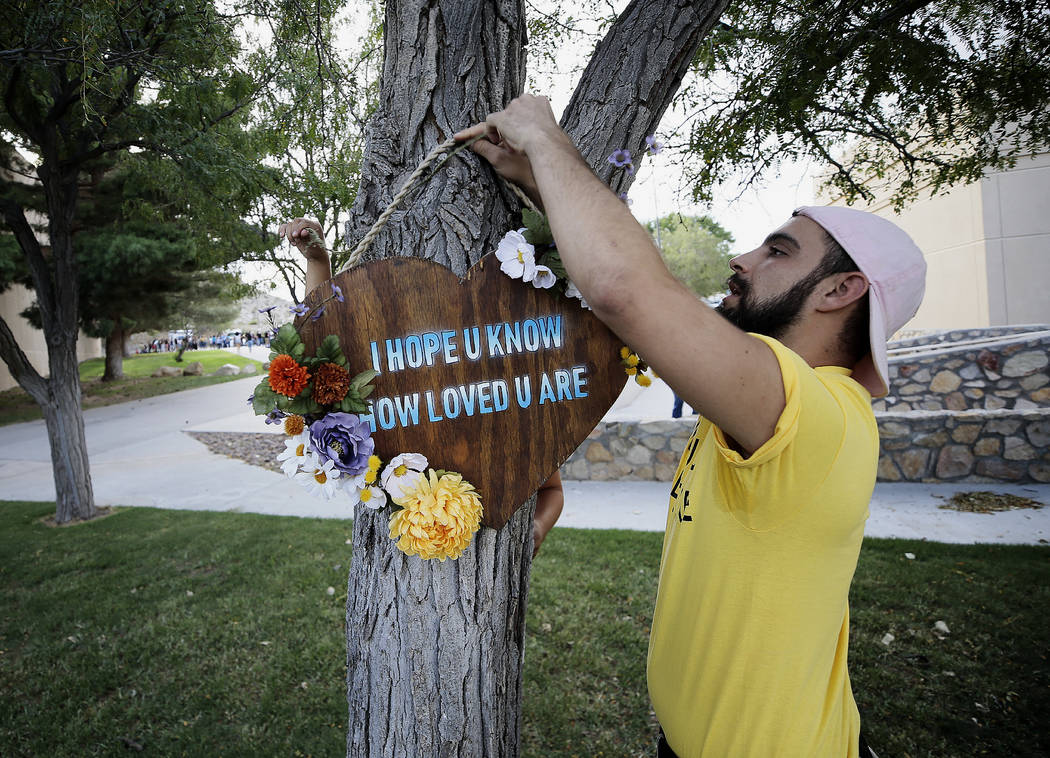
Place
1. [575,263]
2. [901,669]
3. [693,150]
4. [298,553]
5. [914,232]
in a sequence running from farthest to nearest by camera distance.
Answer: [914,232] < [298,553] < [693,150] < [901,669] < [575,263]

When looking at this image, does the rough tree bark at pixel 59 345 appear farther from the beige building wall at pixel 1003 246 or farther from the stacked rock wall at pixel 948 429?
the beige building wall at pixel 1003 246

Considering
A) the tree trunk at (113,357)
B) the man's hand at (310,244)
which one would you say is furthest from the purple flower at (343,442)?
the tree trunk at (113,357)

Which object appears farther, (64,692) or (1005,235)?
(1005,235)

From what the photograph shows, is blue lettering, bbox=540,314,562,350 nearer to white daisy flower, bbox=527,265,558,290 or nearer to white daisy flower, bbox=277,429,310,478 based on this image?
white daisy flower, bbox=527,265,558,290

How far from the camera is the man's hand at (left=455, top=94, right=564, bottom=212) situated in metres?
1.05

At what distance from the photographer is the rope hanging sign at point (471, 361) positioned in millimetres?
1162

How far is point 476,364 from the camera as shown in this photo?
1.18m

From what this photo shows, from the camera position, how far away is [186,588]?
4.58 metres

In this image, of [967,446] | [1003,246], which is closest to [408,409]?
[967,446]

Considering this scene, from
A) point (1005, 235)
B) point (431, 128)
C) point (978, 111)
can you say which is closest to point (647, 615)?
point (431, 128)

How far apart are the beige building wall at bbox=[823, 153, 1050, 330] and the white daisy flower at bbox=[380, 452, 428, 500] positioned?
14657mm

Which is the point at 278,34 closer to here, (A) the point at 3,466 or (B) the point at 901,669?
(B) the point at 901,669

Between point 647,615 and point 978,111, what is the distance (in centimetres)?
383

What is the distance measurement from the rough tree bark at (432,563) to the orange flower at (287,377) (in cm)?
38
